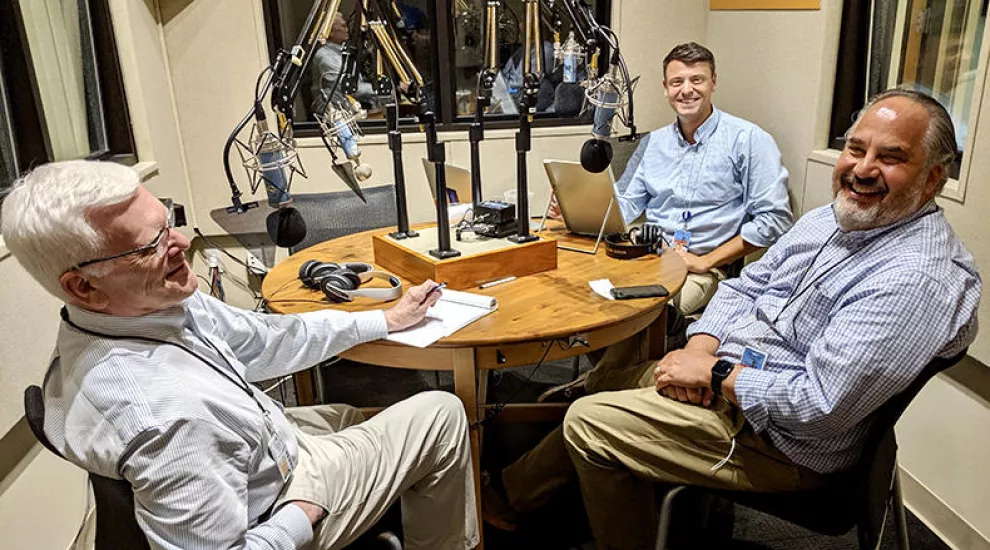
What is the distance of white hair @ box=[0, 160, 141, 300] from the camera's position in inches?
41.6

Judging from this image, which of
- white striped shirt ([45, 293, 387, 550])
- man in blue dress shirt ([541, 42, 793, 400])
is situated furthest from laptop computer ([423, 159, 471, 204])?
white striped shirt ([45, 293, 387, 550])

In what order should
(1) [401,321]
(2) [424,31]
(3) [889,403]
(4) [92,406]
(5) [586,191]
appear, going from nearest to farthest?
(4) [92,406], (3) [889,403], (1) [401,321], (5) [586,191], (2) [424,31]

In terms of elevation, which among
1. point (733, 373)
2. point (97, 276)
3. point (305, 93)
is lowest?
point (733, 373)

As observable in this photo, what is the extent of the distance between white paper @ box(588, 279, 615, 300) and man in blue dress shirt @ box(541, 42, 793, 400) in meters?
0.57

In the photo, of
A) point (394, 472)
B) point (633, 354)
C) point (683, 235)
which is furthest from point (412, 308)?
A: point (683, 235)

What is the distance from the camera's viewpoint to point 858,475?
1.34 metres

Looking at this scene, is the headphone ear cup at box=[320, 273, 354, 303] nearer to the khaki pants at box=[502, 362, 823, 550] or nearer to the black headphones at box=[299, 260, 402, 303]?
the black headphones at box=[299, 260, 402, 303]

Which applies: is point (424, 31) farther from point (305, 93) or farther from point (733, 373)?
point (733, 373)

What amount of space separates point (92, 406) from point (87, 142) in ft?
Answer: 6.82

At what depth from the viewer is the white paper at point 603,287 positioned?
5.93 feet

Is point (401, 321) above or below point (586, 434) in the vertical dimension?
above

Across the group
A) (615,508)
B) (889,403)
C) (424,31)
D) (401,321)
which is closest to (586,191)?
(401,321)

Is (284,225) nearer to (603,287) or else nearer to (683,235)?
(603,287)

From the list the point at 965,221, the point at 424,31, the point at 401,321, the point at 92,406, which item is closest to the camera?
the point at 92,406
